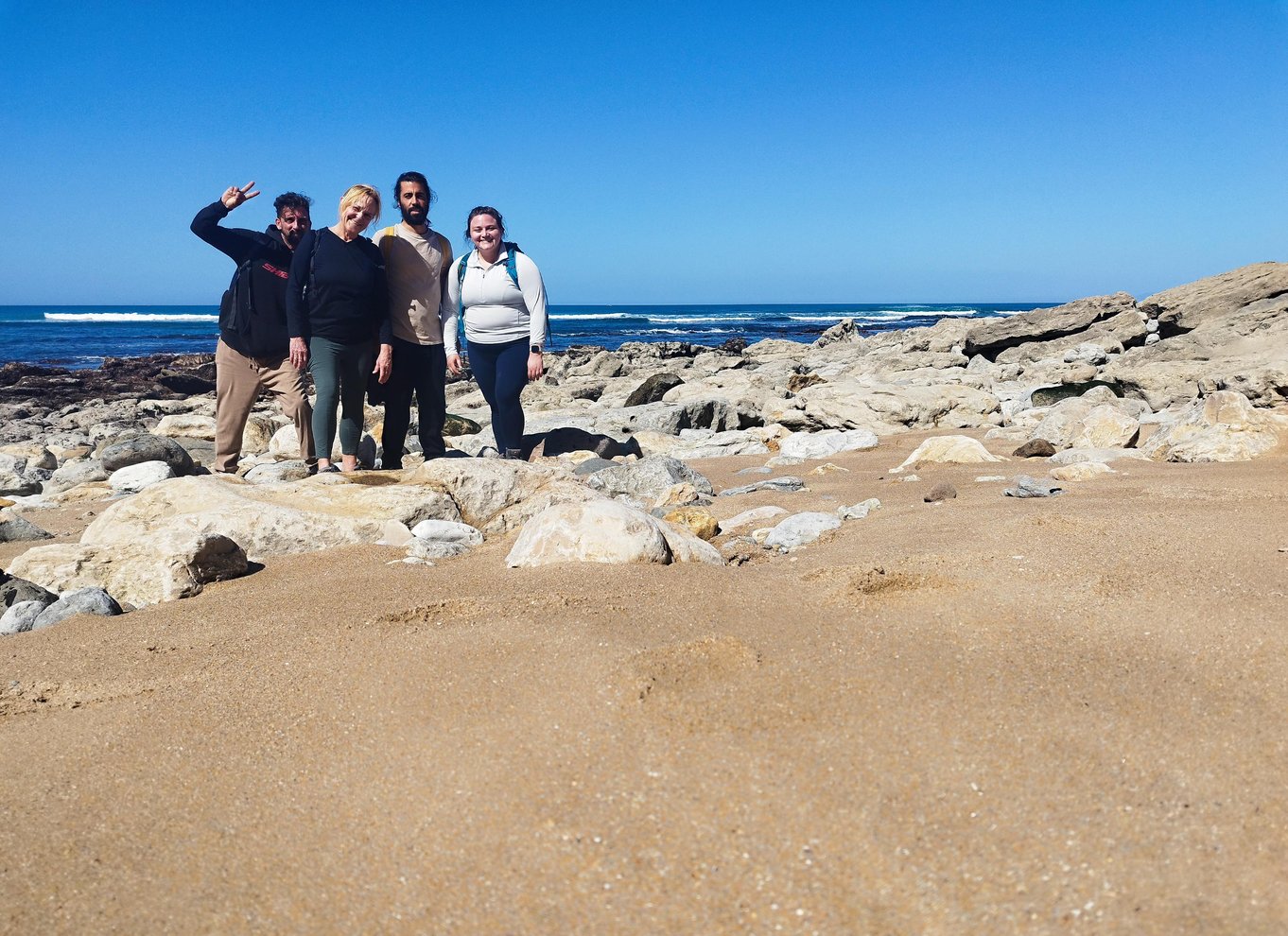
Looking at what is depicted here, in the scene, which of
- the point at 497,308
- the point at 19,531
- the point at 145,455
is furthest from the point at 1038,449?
the point at 145,455

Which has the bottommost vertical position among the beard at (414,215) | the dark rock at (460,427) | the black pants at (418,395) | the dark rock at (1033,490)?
the dark rock at (460,427)

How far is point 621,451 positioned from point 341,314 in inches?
111

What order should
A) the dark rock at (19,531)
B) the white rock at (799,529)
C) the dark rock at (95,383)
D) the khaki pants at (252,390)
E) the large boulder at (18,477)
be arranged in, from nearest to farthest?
the white rock at (799,529) → the dark rock at (19,531) → the khaki pants at (252,390) → the large boulder at (18,477) → the dark rock at (95,383)

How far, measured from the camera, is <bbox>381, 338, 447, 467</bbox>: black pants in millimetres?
5477

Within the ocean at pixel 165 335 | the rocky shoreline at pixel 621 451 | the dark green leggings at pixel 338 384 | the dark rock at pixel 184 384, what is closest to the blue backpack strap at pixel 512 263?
the dark green leggings at pixel 338 384

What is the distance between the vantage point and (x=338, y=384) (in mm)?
5199

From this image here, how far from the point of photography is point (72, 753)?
199cm

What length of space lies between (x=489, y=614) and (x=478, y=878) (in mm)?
1146

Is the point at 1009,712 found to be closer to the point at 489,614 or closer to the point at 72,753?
the point at 489,614

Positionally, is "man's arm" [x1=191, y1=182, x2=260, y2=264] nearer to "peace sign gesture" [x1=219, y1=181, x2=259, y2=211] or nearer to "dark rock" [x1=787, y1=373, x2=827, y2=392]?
"peace sign gesture" [x1=219, y1=181, x2=259, y2=211]

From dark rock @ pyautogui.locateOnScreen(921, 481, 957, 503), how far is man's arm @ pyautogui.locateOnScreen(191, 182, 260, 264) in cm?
399

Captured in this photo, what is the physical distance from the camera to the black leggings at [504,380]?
552cm

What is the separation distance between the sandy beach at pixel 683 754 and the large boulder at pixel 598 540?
161 mm

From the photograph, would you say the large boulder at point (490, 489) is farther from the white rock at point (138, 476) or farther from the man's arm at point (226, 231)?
the white rock at point (138, 476)
